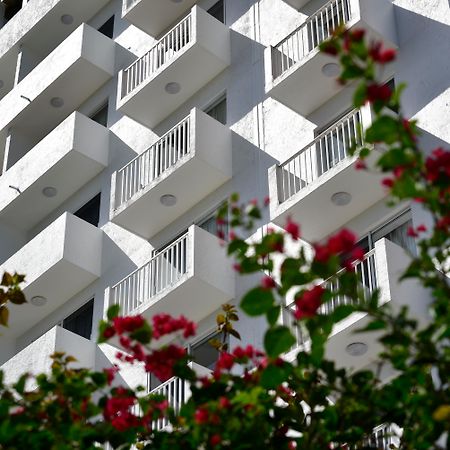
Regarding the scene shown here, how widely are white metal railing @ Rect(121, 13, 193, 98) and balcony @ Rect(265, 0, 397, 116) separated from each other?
3.35 metres

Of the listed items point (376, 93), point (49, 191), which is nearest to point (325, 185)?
point (49, 191)

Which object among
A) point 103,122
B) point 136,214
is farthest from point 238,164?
point 103,122

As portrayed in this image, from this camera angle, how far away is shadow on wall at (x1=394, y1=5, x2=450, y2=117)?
19547 mm

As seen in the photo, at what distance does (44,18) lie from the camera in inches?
1280

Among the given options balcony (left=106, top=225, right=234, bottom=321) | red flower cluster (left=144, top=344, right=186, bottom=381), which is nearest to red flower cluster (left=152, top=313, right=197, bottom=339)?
red flower cluster (left=144, top=344, right=186, bottom=381)

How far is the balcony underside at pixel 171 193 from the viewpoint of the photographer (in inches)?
895

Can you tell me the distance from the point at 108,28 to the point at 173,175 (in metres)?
9.66

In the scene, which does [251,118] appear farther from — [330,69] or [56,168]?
[56,168]

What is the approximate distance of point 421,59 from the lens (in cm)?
2014

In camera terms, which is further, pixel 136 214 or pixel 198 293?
pixel 136 214

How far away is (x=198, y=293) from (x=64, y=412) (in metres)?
11.3

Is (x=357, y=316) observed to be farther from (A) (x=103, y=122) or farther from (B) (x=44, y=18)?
(B) (x=44, y=18)

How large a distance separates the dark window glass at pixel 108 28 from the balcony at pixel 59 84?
1.40 m

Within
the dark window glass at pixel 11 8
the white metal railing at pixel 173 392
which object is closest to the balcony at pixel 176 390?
the white metal railing at pixel 173 392
